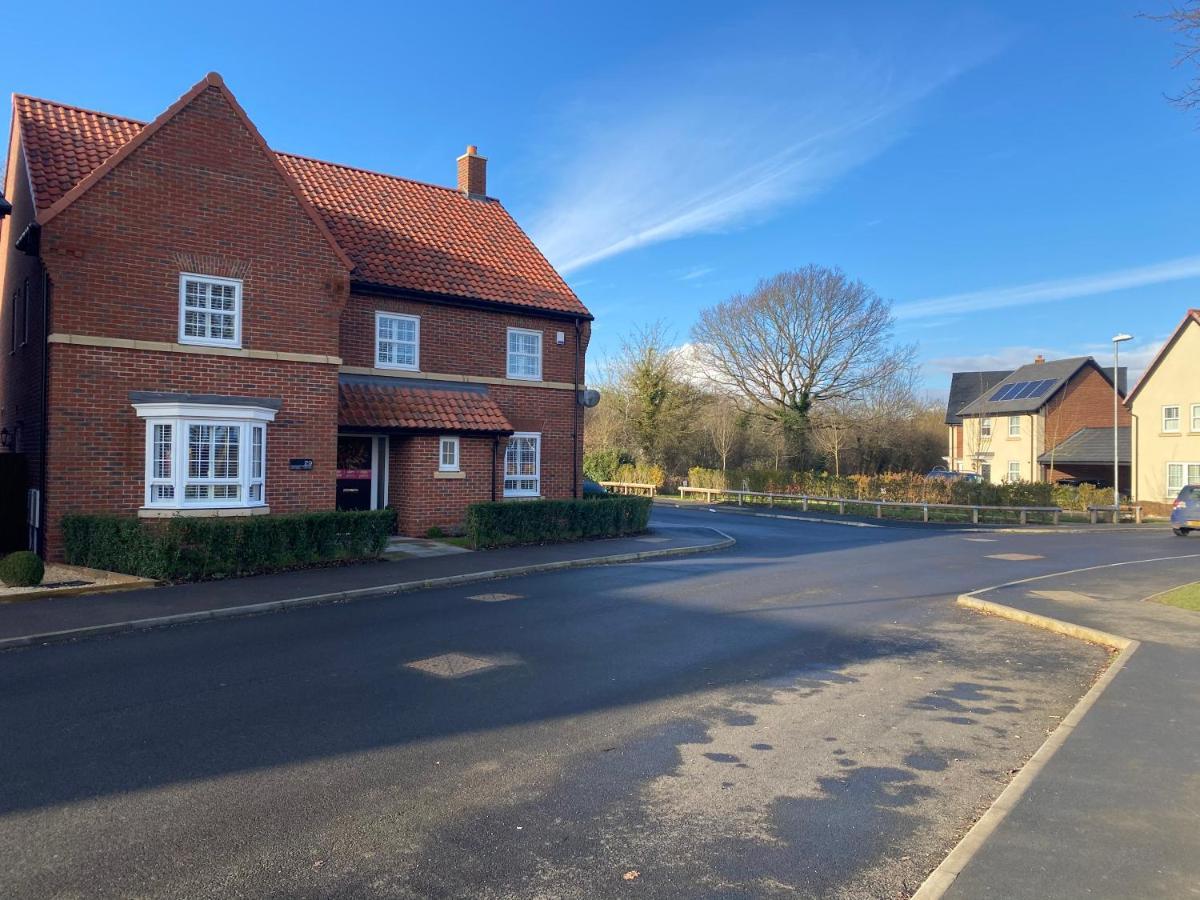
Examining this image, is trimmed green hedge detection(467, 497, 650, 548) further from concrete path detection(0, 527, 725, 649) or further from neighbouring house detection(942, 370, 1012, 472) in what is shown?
neighbouring house detection(942, 370, 1012, 472)

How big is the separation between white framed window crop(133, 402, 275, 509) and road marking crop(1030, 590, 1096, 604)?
13.2 meters

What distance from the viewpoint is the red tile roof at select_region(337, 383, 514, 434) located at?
18469mm

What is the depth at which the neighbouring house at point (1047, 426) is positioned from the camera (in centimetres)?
4894

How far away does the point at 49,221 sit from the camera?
14172 mm

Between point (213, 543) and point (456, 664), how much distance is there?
673 cm

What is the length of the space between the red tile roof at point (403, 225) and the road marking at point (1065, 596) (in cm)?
1316

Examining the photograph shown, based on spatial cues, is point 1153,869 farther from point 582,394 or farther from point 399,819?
point 582,394

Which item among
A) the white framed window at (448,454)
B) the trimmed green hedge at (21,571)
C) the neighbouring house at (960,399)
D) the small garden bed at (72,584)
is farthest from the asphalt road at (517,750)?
the neighbouring house at (960,399)

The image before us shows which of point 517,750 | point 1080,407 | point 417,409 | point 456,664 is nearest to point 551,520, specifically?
point 417,409

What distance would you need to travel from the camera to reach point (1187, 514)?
27.0 m

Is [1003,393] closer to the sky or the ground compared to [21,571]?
closer to the sky

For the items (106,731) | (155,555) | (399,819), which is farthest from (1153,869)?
(155,555)

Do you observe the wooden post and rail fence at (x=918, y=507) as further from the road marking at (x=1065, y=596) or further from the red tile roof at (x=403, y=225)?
the road marking at (x=1065, y=596)

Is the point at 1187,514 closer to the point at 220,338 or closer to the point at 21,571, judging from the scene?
the point at 220,338
